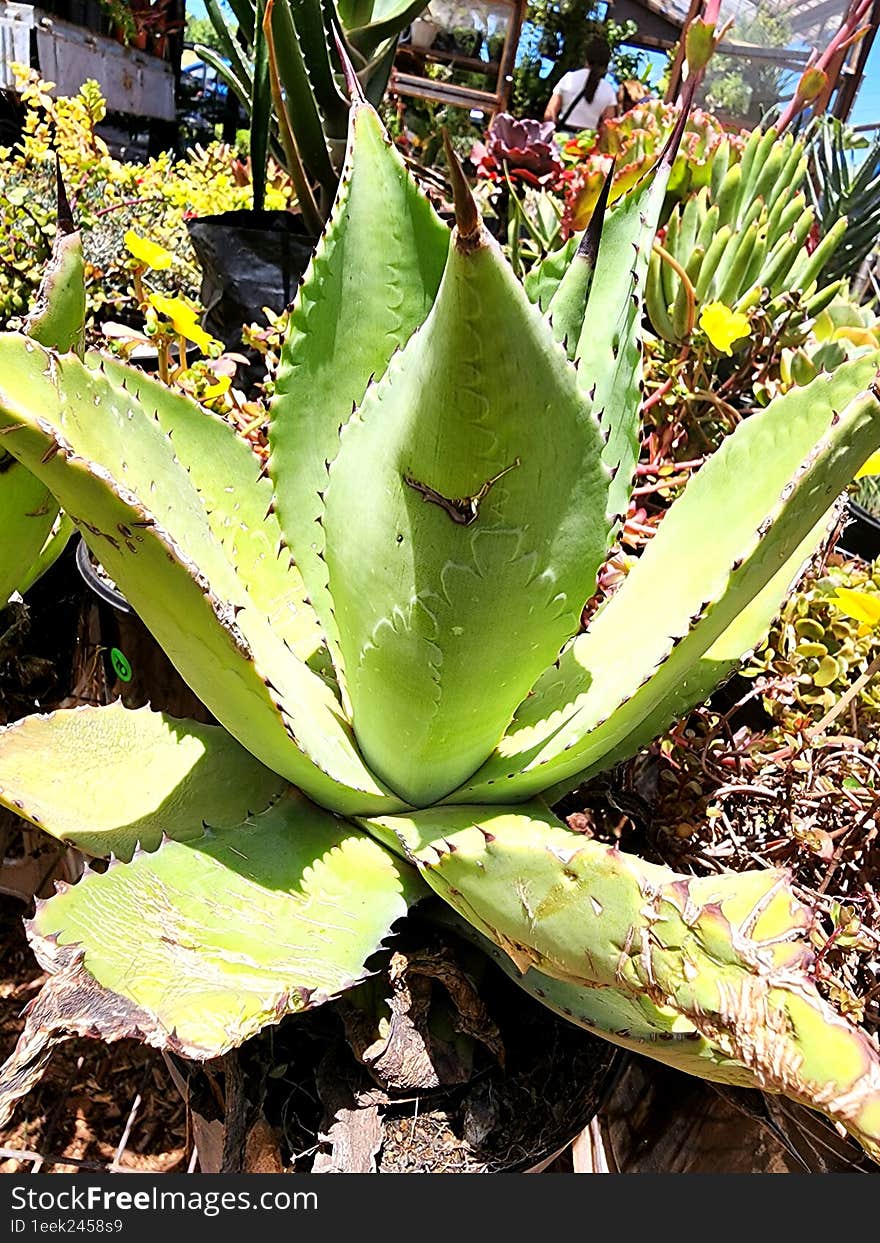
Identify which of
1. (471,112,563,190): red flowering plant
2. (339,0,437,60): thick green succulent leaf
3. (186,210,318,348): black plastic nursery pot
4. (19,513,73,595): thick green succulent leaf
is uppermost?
(339,0,437,60): thick green succulent leaf

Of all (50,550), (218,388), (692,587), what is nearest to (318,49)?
(218,388)

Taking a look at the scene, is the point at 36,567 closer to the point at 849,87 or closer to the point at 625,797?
the point at 625,797

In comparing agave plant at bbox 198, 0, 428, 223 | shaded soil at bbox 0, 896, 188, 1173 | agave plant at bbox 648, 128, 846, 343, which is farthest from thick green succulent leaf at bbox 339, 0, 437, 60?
shaded soil at bbox 0, 896, 188, 1173

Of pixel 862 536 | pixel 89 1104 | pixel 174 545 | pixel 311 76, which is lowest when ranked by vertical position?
pixel 89 1104

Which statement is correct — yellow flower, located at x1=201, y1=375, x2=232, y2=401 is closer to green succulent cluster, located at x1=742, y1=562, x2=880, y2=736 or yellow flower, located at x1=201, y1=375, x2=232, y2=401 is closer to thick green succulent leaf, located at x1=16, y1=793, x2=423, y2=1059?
thick green succulent leaf, located at x1=16, y1=793, x2=423, y2=1059

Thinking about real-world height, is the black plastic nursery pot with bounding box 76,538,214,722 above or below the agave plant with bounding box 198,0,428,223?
below

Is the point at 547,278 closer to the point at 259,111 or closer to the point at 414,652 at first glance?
the point at 414,652

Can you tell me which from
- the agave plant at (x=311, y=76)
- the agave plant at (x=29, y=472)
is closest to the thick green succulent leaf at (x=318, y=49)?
the agave plant at (x=311, y=76)
